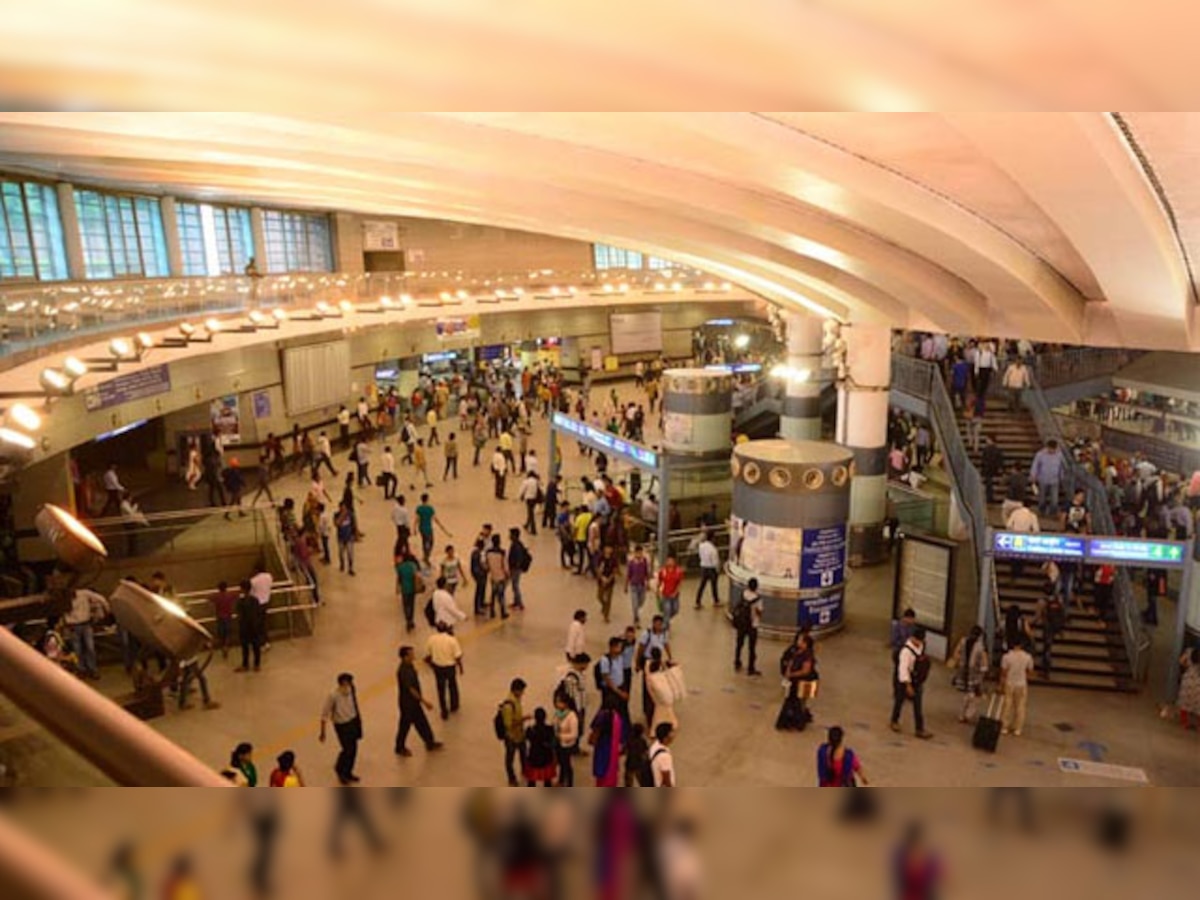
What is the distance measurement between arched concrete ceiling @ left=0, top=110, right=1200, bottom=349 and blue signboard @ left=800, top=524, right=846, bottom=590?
400 centimetres

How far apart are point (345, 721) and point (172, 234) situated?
22.7 metres

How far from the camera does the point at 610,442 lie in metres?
19.0

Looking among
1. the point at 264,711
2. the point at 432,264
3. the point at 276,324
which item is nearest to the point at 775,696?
→ the point at 264,711

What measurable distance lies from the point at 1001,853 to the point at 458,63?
214 inches

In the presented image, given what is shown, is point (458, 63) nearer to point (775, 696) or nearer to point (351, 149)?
point (351, 149)

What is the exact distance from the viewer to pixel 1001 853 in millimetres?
1647

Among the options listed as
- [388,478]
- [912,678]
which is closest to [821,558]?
[912,678]

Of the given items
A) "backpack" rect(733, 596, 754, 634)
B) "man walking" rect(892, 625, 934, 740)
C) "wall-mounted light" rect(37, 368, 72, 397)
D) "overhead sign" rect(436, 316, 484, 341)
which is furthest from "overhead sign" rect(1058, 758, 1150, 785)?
"overhead sign" rect(436, 316, 484, 341)

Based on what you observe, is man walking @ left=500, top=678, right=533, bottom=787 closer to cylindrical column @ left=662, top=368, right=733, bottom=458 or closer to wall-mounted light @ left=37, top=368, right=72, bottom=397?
wall-mounted light @ left=37, top=368, right=72, bottom=397

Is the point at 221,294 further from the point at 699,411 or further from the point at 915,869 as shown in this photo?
the point at 915,869

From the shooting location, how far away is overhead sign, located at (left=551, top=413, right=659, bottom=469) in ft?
57.8

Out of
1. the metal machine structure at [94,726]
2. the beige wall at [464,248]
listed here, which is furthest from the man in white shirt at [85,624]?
the beige wall at [464,248]

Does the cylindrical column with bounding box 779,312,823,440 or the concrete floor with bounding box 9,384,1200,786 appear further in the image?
the cylindrical column with bounding box 779,312,823,440

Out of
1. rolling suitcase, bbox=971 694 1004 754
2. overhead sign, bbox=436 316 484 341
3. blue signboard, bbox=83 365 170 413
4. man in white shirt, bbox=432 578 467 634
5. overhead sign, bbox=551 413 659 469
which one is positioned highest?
blue signboard, bbox=83 365 170 413
